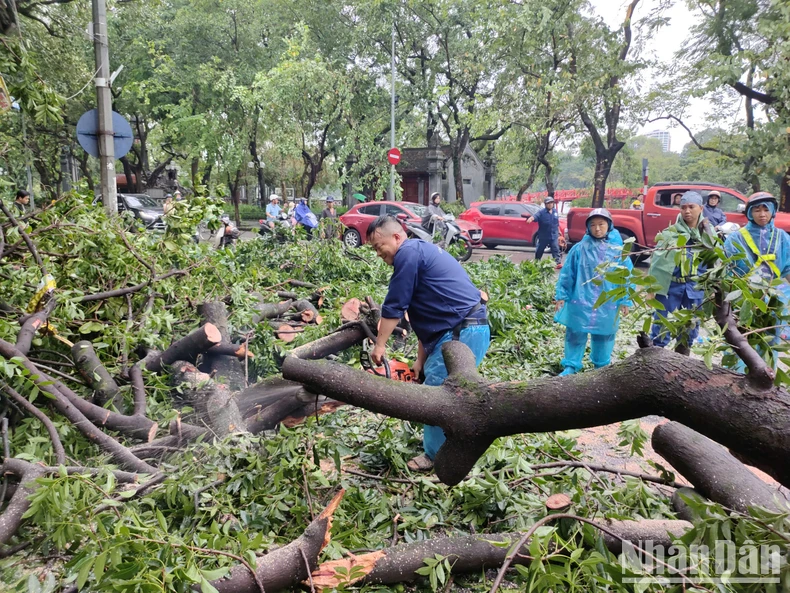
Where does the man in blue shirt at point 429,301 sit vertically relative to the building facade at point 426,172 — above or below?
below

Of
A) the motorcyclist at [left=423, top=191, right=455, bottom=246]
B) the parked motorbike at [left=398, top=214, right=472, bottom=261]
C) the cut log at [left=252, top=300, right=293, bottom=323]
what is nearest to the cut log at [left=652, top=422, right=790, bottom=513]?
the cut log at [left=252, top=300, right=293, bottom=323]

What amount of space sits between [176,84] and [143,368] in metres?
19.9

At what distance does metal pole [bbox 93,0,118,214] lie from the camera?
7535 millimetres

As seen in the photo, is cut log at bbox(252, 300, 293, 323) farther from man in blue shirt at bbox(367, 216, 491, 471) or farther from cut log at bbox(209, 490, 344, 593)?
cut log at bbox(209, 490, 344, 593)

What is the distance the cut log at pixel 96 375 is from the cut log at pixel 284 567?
1928 millimetres

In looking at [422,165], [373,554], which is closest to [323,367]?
[373,554]

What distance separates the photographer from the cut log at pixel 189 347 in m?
4.05

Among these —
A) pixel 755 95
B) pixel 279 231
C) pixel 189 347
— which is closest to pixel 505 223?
pixel 755 95

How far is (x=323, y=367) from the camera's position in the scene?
91.7 inches

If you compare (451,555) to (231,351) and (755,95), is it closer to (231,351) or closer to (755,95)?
(231,351)

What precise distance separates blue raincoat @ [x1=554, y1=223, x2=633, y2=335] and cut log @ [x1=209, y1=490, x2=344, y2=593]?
3349mm

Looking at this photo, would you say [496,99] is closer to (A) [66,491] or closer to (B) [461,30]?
(B) [461,30]

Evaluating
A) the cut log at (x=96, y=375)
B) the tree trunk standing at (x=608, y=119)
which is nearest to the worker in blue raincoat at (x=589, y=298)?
the cut log at (x=96, y=375)

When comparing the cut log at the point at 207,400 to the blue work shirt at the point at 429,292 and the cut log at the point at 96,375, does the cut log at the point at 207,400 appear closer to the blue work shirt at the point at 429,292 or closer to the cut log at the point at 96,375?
the cut log at the point at 96,375
